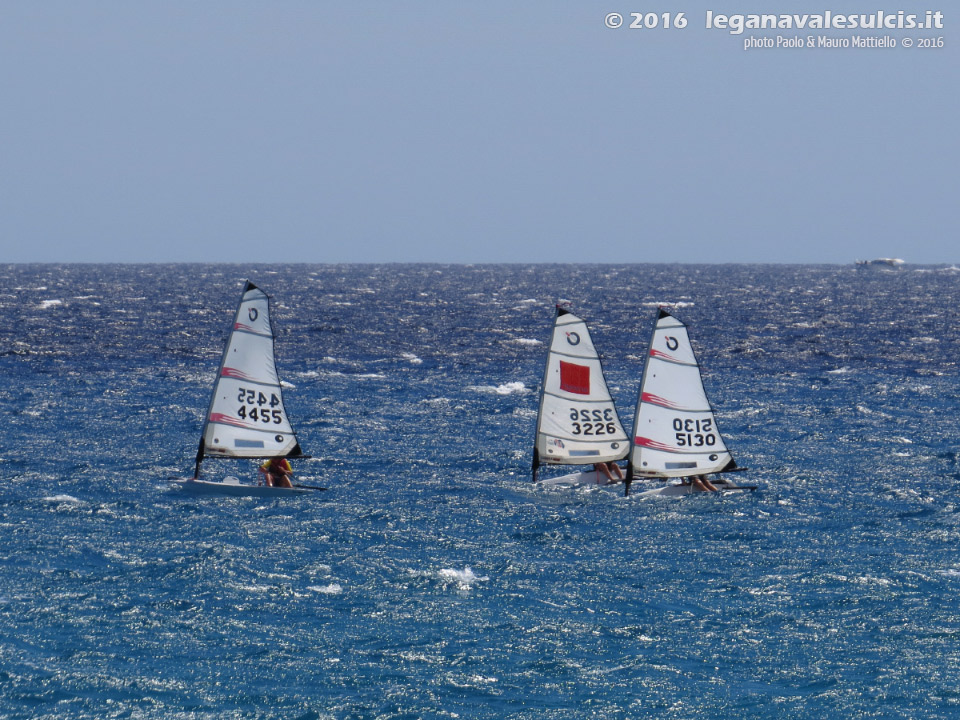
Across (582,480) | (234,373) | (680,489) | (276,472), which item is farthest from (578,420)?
(234,373)

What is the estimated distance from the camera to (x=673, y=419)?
4050 centimetres

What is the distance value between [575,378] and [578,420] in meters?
1.62

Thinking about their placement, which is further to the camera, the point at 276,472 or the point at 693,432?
the point at 276,472

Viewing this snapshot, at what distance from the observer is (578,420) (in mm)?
42656

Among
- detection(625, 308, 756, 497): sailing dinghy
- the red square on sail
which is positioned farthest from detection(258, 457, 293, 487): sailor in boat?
detection(625, 308, 756, 497): sailing dinghy

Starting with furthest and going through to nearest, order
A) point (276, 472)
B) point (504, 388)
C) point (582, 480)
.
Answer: point (504, 388)
point (582, 480)
point (276, 472)

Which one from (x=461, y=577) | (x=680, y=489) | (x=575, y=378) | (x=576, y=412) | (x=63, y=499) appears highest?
(x=575, y=378)

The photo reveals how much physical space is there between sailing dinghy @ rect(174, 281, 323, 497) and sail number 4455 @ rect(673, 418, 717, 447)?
43.7 ft

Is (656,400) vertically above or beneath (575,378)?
beneath

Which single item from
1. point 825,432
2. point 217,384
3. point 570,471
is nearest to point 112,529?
point 217,384

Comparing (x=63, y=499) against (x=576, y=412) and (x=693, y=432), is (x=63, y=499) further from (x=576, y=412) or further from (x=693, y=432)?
(x=693, y=432)

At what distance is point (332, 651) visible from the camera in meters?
25.5

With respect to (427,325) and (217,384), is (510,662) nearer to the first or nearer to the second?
(217,384)

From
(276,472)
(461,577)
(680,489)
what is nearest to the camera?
(461,577)
